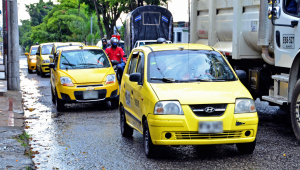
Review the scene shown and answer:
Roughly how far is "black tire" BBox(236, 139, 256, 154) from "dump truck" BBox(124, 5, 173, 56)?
17.7m

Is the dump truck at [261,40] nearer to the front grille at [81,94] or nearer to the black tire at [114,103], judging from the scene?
the black tire at [114,103]

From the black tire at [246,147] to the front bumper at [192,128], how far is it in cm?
38

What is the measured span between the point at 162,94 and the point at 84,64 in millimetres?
6431

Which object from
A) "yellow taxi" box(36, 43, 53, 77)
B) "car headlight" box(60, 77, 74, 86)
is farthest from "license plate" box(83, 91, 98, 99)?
"yellow taxi" box(36, 43, 53, 77)

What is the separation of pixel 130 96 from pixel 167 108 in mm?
1571

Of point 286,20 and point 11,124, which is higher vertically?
point 286,20

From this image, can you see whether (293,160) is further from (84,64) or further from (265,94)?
(84,64)

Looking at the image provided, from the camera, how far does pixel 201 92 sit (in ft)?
20.4

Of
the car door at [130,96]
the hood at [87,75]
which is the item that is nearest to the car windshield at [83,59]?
the hood at [87,75]

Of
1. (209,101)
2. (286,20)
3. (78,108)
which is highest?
(286,20)

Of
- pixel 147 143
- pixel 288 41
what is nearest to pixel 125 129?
pixel 147 143

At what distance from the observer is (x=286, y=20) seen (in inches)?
301

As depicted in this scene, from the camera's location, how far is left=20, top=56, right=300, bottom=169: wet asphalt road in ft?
20.2

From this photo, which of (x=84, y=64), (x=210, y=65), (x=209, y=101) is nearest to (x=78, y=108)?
(x=84, y=64)
